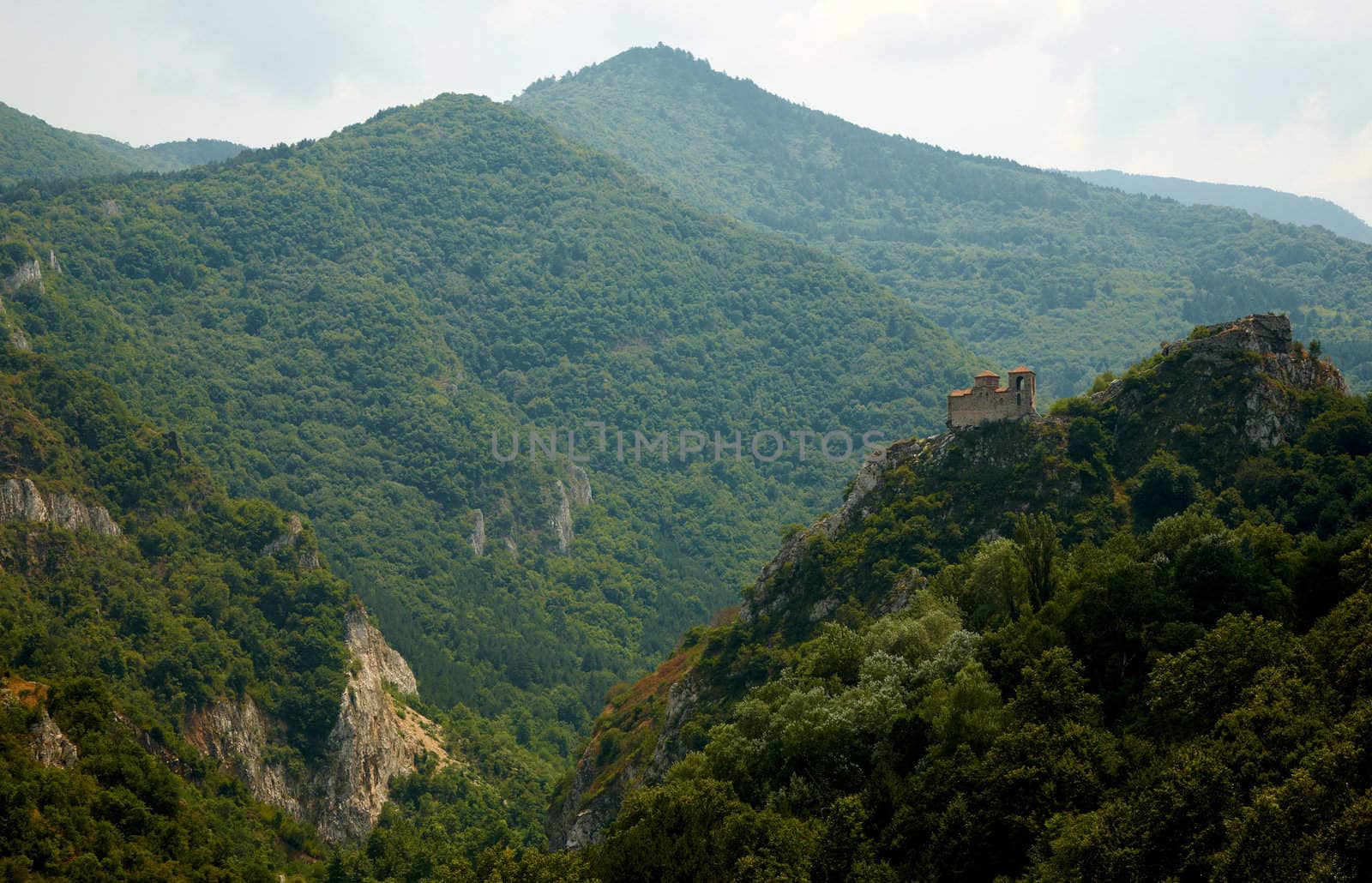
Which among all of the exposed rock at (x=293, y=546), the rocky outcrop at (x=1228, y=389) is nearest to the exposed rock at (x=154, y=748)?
the exposed rock at (x=293, y=546)

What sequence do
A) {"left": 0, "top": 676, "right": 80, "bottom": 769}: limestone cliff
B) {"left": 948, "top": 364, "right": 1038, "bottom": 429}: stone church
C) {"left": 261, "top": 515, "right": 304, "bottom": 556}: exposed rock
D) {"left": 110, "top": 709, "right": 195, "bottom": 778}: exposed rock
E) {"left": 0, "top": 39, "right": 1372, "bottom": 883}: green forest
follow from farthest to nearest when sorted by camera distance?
1. {"left": 261, "top": 515, "right": 304, "bottom": 556}: exposed rock
2. {"left": 110, "top": 709, "right": 195, "bottom": 778}: exposed rock
3. {"left": 948, "top": 364, "right": 1038, "bottom": 429}: stone church
4. {"left": 0, "top": 676, "right": 80, "bottom": 769}: limestone cliff
5. {"left": 0, "top": 39, "right": 1372, "bottom": 883}: green forest

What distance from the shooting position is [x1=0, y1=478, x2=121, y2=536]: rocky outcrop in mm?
119500

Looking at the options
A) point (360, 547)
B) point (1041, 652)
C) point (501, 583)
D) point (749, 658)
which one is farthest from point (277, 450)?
point (1041, 652)

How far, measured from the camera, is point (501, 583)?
190375mm

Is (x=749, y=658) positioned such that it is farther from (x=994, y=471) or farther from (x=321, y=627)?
(x=321, y=627)

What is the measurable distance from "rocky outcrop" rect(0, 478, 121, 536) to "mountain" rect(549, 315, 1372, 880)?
50.7m

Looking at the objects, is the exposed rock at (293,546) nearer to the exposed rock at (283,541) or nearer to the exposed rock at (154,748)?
the exposed rock at (283,541)

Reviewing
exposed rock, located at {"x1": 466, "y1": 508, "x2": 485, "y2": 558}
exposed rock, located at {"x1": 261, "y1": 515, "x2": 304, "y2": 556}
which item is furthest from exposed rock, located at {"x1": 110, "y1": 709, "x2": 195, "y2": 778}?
exposed rock, located at {"x1": 466, "y1": 508, "x2": 485, "y2": 558}

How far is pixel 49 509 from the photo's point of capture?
122938 mm

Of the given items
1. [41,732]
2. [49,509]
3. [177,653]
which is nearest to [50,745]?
[41,732]

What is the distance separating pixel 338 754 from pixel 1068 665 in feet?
246

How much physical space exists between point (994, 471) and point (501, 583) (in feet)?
349

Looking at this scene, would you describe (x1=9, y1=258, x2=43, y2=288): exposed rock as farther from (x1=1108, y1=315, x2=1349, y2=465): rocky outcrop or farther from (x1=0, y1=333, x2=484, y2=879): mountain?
(x1=1108, y1=315, x2=1349, y2=465): rocky outcrop

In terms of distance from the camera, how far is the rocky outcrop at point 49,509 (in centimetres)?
11950
